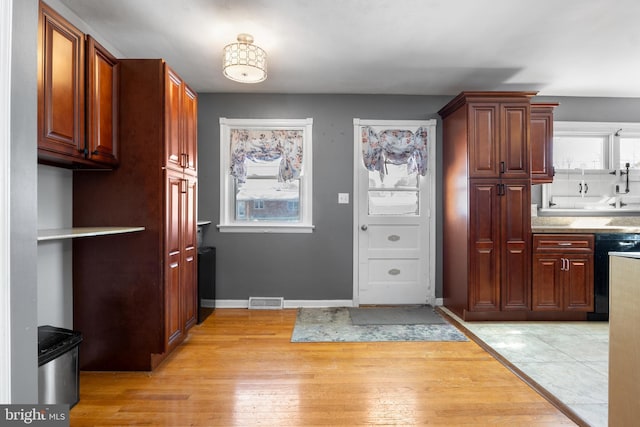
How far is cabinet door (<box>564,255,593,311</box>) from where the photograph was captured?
3305 mm

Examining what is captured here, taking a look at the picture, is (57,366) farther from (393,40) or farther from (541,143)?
(541,143)

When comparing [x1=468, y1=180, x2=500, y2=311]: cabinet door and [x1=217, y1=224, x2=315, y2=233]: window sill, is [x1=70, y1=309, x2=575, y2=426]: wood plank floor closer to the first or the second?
[x1=468, y1=180, x2=500, y2=311]: cabinet door

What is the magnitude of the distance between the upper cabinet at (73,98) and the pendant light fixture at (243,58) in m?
0.78

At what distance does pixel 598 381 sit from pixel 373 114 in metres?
3.14

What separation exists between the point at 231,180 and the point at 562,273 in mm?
3674

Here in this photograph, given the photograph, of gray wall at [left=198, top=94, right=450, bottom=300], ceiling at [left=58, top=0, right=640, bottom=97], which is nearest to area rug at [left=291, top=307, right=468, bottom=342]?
gray wall at [left=198, top=94, right=450, bottom=300]

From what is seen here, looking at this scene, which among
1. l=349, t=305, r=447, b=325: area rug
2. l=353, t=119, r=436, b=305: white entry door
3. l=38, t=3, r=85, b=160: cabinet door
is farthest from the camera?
l=353, t=119, r=436, b=305: white entry door

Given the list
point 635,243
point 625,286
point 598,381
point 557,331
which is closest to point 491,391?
A: point 598,381

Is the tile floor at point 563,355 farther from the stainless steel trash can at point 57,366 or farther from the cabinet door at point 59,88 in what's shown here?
the cabinet door at point 59,88

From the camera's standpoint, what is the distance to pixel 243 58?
8.32 feet

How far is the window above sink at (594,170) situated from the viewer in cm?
398

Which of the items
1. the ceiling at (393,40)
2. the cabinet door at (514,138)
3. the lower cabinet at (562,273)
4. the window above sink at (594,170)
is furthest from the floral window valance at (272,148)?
the window above sink at (594,170)

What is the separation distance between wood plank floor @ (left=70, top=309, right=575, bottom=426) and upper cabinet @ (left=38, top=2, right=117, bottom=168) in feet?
4.86

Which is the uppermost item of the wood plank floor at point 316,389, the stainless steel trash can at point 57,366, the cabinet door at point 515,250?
the cabinet door at point 515,250
